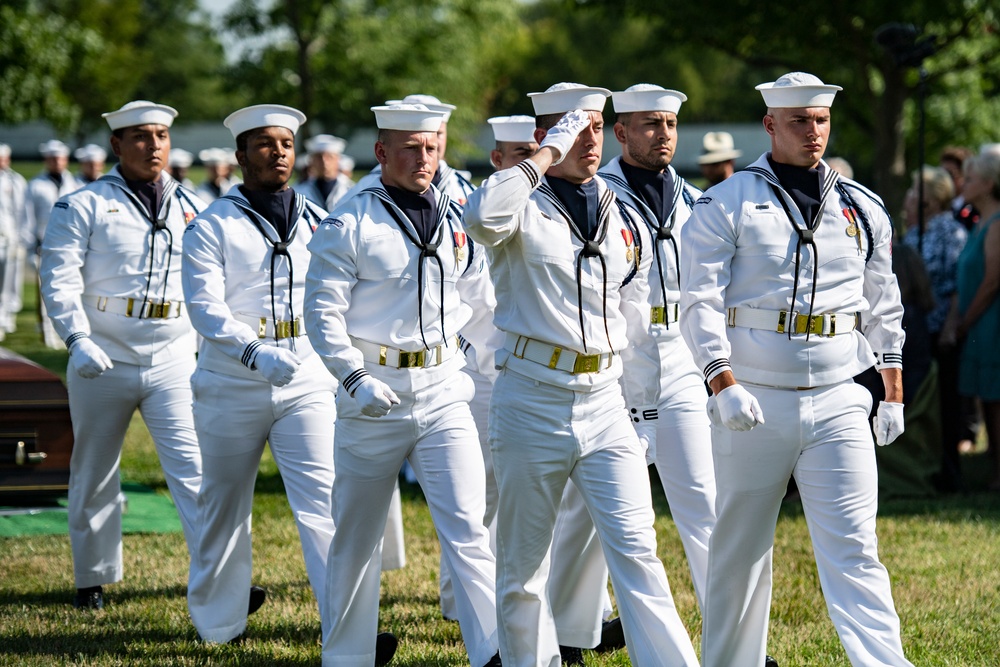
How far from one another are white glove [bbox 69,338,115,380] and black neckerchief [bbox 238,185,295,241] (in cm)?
110

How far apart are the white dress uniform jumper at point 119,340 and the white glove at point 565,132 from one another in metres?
2.97

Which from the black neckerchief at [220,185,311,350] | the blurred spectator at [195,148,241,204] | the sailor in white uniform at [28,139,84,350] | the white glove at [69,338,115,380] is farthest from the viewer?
the sailor in white uniform at [28,139,84,350]

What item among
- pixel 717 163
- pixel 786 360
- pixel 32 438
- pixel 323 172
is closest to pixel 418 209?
pixel 786 360

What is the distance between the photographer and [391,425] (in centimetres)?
547

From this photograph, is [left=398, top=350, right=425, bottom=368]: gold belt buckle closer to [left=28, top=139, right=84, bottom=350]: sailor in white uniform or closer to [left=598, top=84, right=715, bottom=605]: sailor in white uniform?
[left=598, top=84, right=715, bottom=605]: sailor in white uniform

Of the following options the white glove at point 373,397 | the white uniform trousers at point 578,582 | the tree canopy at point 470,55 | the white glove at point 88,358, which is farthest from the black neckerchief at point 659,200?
the tree canopy at point 470,55

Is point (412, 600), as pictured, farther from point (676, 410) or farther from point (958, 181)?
point (958, 181)

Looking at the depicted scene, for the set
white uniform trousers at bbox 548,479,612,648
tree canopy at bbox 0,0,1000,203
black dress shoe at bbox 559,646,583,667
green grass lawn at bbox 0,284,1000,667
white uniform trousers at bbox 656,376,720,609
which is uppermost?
tree canopy at bbox 0,0,1000,203

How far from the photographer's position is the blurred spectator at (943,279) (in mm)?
9672

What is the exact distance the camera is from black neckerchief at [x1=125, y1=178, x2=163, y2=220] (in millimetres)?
7078

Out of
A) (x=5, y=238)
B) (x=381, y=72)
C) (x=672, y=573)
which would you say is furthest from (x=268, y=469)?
(x=381, y=72)

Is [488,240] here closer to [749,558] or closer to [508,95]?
[749,558]

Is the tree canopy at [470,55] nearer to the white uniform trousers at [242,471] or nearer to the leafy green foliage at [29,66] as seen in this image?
the leafy green foliage at [29,66]

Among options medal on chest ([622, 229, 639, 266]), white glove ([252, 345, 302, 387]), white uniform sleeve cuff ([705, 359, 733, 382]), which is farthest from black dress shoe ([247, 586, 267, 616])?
white uniform sleeve cuff ([705, 359, 733, 382])
